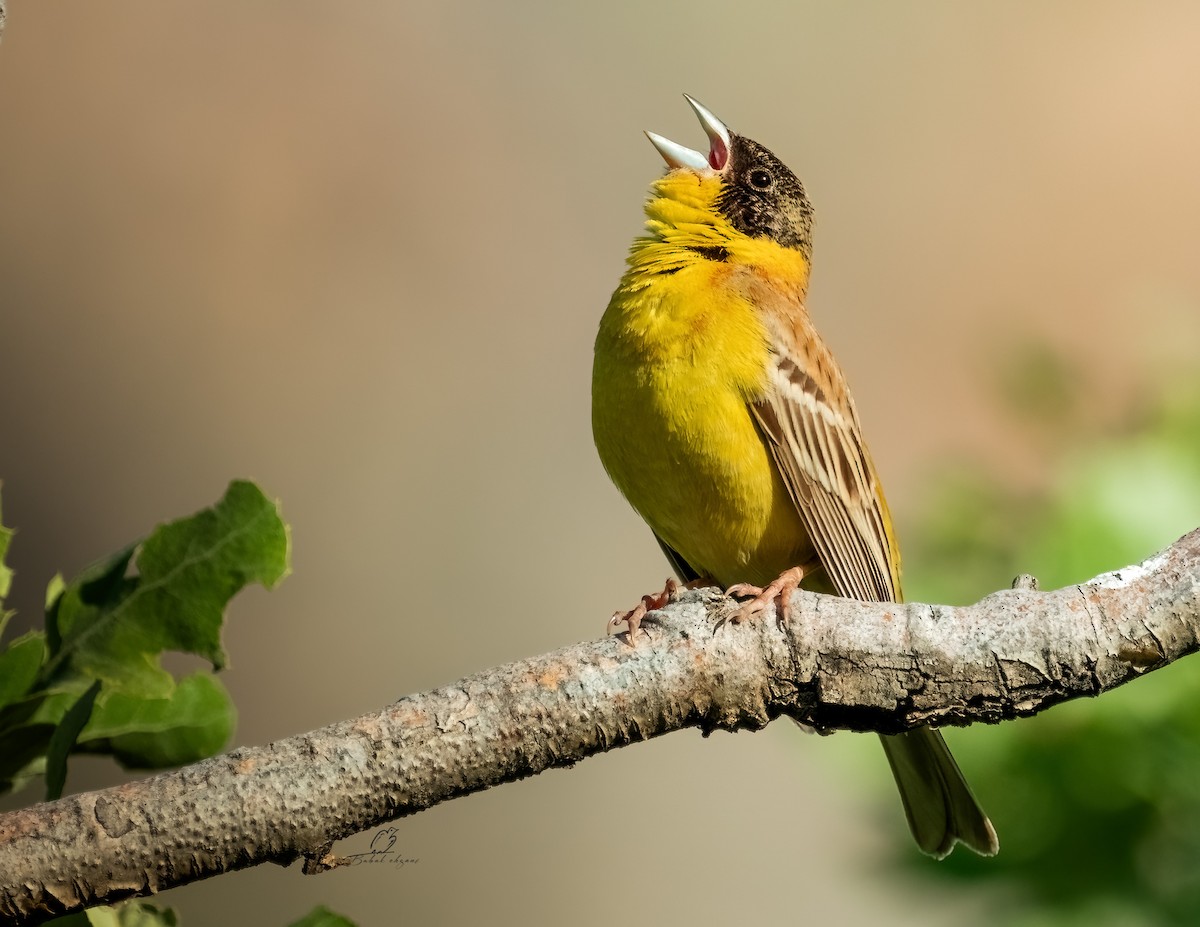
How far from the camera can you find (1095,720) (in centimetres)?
198

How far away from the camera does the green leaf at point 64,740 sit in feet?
3.70

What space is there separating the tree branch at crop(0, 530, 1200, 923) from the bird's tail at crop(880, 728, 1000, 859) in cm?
64

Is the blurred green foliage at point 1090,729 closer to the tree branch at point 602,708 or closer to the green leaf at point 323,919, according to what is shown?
the tree branch at point 602,708

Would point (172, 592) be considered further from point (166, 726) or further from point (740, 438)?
point (740, 438)

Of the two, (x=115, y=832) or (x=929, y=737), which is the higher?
(x=115, y=832)

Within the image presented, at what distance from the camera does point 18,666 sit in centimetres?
122

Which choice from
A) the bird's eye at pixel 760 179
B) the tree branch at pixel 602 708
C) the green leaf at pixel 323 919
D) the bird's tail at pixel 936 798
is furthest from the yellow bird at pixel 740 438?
the green leaf at pixel 323 919

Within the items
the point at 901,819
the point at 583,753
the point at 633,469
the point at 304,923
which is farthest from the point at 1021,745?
the point at 304,923

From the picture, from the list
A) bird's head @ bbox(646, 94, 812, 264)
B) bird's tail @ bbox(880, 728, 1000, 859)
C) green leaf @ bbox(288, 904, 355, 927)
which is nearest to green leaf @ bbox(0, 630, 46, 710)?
green leaf @ bbox(288, 904, 355, 927)

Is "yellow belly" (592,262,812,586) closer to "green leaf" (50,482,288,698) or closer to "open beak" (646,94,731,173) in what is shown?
"open beak" (646,94,731,173)

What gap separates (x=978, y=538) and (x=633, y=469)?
2.24 ft

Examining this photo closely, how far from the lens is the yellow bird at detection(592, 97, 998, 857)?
2.25 metres

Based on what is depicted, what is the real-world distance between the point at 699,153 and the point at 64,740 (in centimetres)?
215

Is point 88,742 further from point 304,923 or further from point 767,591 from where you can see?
point 767,591
